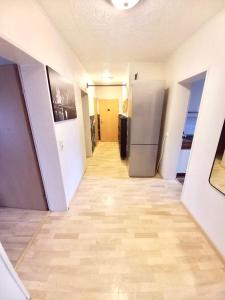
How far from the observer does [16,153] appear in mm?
1675

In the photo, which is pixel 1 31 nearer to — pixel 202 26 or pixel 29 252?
pixel 29 252

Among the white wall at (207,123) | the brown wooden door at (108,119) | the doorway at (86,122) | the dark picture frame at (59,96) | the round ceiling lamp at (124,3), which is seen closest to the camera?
the round ceiling lamp at (124,3)

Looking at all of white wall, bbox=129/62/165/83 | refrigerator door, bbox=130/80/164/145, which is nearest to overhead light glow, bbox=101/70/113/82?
white wall, bbox=129/62/165/83

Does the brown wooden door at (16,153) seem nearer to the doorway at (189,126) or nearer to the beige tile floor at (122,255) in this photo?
the beige tile floor at (122,255)

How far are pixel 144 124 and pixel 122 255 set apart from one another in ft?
6.70

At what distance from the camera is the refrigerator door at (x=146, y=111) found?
242 centimetres

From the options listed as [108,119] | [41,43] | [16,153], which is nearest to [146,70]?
[41,43]

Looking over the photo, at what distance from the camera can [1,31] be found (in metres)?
0.88

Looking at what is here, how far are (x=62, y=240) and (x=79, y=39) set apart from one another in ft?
8.74

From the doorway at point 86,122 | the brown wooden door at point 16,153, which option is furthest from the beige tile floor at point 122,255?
the doorway at point 86,122

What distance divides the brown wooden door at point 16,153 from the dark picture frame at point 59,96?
1.01 feet

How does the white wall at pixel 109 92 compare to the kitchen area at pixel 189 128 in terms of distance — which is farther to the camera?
the white wall at pixel 109 92

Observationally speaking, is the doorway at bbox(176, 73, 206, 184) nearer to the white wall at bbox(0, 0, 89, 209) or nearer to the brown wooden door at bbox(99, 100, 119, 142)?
the white wall at bbox(0, 0, 89, 209)

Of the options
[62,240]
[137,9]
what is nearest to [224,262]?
[62,240]
